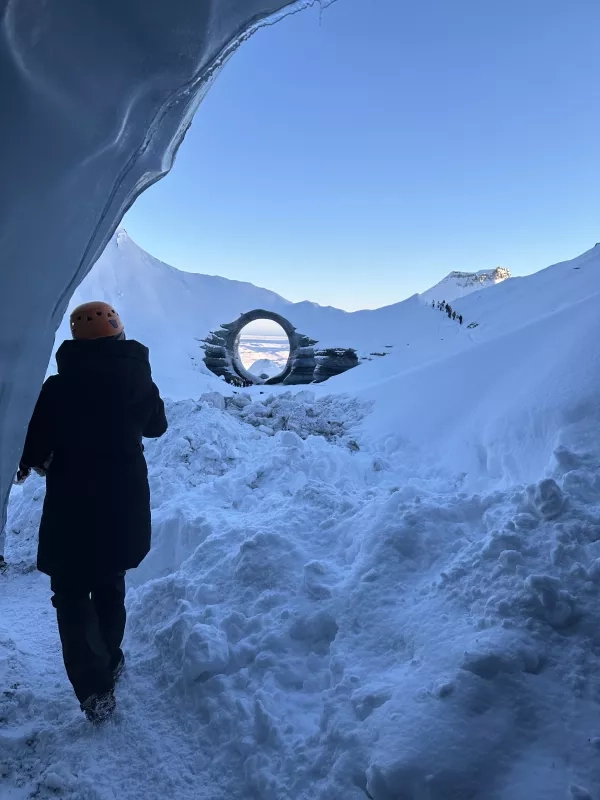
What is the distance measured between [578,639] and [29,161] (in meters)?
2.54

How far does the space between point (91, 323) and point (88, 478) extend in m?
0.61

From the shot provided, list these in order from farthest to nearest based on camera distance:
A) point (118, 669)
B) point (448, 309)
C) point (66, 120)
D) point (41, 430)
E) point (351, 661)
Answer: point (448, 309) → point (118, 669) → point (351, 661) → point (41, 430) → point (66, 120)

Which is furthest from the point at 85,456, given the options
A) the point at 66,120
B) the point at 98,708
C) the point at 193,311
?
the point at 193,311

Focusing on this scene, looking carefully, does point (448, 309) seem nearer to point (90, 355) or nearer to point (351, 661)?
point (351, 661)

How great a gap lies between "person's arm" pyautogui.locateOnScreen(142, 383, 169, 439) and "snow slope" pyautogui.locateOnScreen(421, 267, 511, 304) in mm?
31339

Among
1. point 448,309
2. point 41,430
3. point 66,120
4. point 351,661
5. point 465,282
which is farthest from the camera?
point 465,282

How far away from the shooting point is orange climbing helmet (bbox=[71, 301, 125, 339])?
188 cm

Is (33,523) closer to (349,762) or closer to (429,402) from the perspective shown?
(349,762)

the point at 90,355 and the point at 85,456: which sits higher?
the point at 90,355

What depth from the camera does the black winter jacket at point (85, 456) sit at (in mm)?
1796

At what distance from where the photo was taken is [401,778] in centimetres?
142

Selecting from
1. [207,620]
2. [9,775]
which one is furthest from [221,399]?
[9,775]

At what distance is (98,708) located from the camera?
188cm

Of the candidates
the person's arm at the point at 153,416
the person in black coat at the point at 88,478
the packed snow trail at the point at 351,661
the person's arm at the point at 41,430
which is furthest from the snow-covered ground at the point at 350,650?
the person's arm at the point at 41,430
